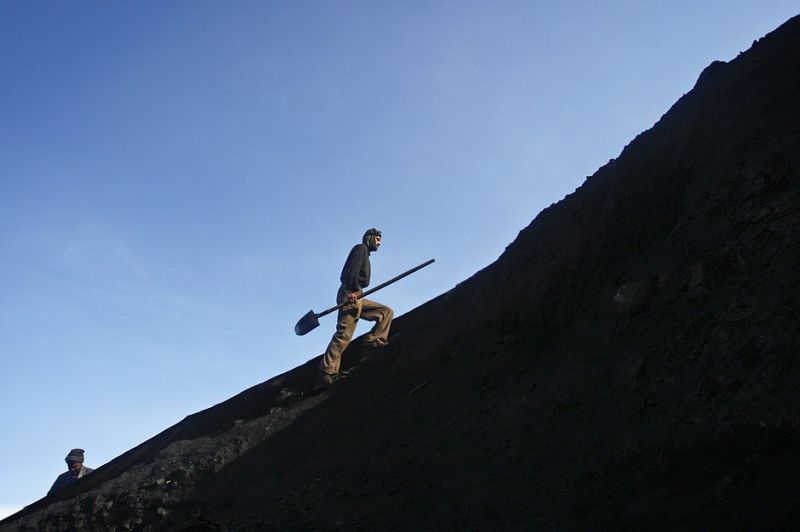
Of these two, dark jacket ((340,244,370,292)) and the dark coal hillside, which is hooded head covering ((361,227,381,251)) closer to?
dark jacket ((340,244,370,292))

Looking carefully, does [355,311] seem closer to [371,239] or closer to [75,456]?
[371,239]

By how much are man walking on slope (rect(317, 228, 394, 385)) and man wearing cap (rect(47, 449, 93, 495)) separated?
5.05 meters

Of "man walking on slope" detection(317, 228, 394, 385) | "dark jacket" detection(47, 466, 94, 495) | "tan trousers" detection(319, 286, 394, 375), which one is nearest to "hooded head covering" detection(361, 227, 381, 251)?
"man walking on slope" detection(317, 228, 394, 385)

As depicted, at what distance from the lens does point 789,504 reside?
346 centimetres

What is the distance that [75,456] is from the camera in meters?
11.3

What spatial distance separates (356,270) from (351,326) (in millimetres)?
735

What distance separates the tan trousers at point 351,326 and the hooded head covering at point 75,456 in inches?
201

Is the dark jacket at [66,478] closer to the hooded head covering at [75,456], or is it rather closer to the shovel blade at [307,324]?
the hooded head covering at [75,456]

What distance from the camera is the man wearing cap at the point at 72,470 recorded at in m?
11.2

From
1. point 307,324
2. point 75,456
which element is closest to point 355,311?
point 307,324

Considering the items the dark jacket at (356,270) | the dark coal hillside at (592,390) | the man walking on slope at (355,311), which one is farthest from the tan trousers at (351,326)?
the dark coal hillside at (592,390)

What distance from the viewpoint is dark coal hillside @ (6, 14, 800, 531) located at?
166 inches

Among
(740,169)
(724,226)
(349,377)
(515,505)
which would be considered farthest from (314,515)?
(740,169)

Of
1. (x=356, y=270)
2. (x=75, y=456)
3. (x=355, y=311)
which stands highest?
(x=75, y=456)
